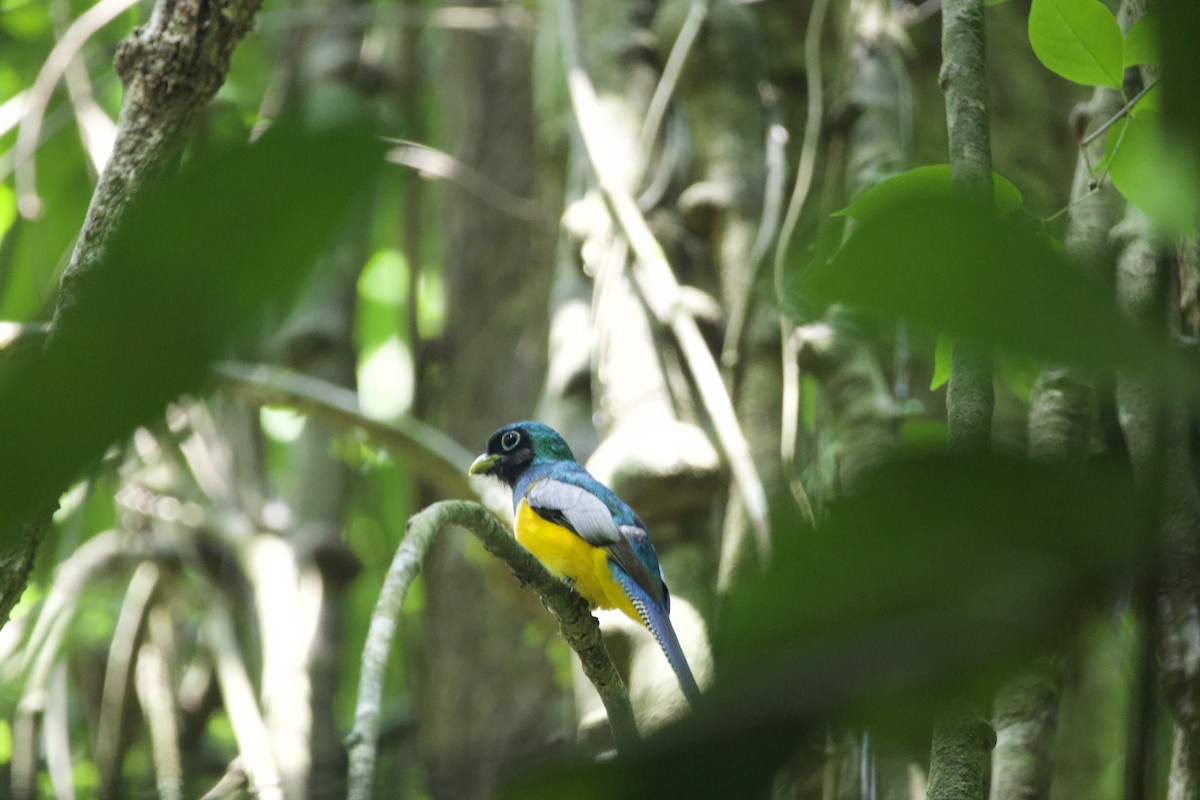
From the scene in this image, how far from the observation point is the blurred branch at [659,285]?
10.2 ft

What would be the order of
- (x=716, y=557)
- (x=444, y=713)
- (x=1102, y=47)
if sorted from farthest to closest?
(x=444, y=713) → (x=716, y=557) → (x=1102, y=47)

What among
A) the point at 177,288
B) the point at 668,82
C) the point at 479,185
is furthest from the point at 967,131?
the point at 479,185

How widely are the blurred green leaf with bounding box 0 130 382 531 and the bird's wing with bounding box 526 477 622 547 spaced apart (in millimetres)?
2690

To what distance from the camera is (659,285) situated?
11.5 ft

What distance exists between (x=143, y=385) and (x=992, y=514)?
0.27 metres

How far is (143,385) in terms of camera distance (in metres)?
0.37

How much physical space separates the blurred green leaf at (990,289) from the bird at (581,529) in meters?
2.35

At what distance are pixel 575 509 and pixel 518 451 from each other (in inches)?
20.1

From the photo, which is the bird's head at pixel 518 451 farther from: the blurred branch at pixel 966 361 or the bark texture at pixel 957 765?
the bark texture at pixel 957 765

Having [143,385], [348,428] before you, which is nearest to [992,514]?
[143,385]

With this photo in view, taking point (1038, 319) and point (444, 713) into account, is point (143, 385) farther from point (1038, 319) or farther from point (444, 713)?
point (444, 713)

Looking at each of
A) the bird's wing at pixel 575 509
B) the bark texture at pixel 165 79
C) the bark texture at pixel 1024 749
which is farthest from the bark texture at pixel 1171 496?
the bird's wing at pixel 575 509

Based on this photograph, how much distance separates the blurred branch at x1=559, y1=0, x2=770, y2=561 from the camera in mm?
3121

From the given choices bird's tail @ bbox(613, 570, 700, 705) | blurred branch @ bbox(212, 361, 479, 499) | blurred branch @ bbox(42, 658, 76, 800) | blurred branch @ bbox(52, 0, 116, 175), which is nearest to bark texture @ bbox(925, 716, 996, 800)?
bird's tail @ bbox(613, 570, 700, 705)
